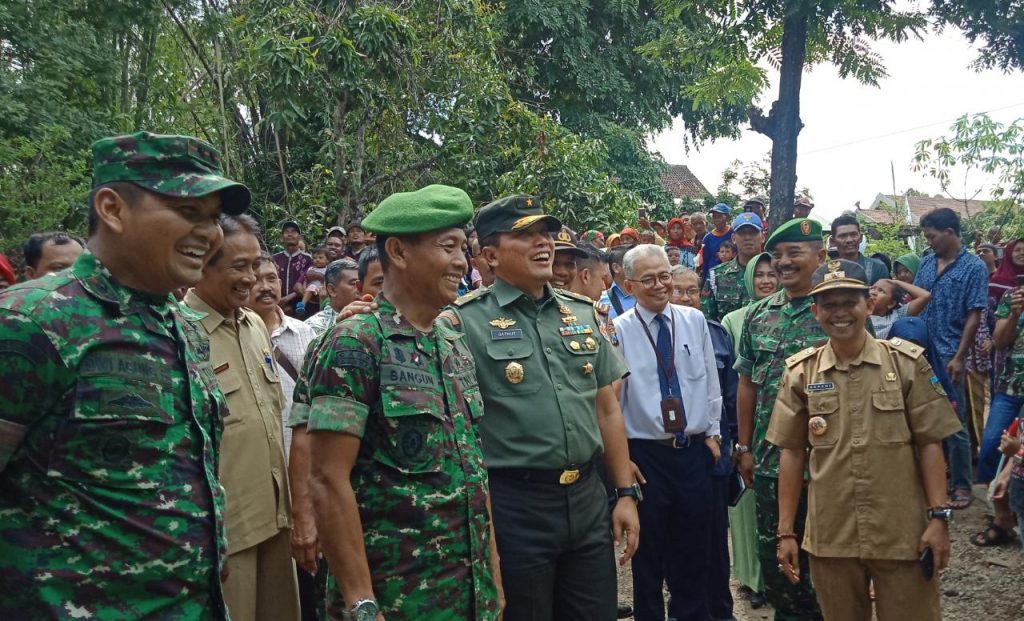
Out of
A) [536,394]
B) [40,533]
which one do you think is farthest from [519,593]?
[40,533]

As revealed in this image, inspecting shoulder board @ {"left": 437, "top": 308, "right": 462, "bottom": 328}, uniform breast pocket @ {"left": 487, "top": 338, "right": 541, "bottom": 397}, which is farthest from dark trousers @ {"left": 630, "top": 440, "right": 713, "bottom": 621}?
shoulder board @ {"left": 437, "top": 308, "right": 462, "bottom": 328}

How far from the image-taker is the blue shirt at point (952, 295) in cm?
686

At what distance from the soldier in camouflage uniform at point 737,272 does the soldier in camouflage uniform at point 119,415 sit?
5600 millimetres

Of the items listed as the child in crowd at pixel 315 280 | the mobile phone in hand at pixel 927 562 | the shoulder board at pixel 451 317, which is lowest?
the mobile phone in hand at pixel 927 562

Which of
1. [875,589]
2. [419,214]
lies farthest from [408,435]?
[875,589]

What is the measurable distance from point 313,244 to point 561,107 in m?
9.12

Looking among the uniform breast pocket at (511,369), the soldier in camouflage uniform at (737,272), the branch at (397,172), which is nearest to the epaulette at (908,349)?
the uniform breast pocket at (511,369)

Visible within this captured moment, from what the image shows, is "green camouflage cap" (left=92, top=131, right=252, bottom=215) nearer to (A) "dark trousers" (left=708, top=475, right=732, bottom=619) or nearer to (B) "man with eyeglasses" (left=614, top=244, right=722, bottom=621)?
(B) "man with eyeglasses" (left=614, top=244, right=722, bottom=621)

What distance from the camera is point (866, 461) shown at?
350cm

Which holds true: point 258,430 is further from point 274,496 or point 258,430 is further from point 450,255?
point 450,255

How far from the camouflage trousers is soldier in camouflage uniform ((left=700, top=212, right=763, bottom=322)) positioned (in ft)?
10.0

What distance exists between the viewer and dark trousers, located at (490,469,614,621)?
10.3 feet

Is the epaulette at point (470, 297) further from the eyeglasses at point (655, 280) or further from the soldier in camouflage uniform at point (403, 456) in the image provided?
the eyeglasses at point (655, 280)

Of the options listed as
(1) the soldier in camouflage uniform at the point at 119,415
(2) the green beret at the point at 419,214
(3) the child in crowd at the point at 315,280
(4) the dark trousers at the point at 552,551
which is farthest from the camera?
(3) the child in crowd at the point at 315,280
